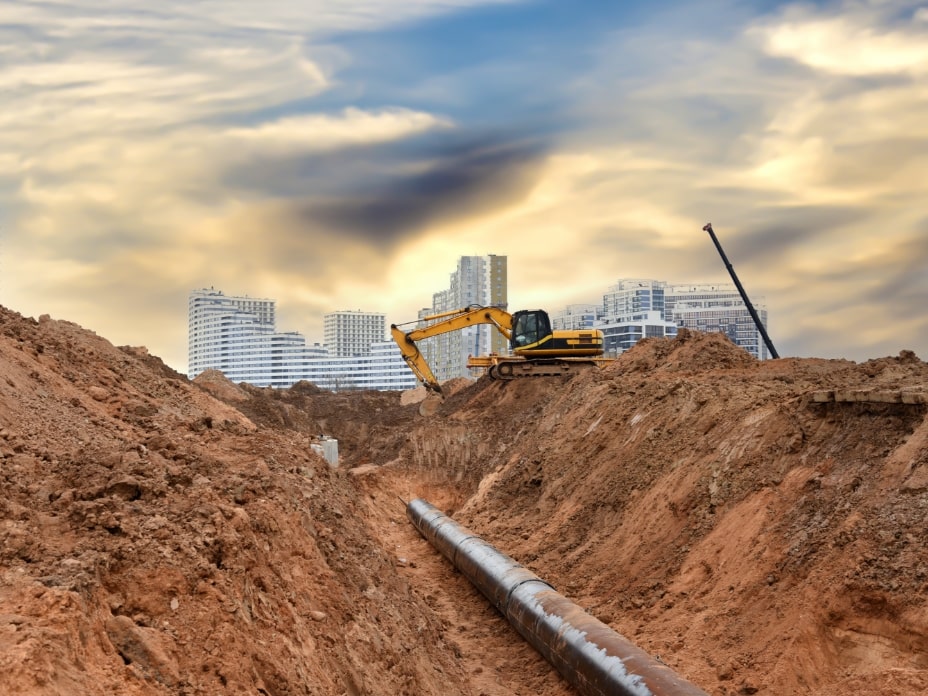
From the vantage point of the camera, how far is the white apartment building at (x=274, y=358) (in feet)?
404

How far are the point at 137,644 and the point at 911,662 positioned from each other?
7694 mm

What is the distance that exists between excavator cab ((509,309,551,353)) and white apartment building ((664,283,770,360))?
6853cm

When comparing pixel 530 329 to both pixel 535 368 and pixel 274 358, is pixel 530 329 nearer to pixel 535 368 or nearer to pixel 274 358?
pixel 535 368

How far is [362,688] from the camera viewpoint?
27.2 feet

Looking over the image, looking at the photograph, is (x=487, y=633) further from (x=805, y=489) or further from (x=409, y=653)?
(x=805, y=489)

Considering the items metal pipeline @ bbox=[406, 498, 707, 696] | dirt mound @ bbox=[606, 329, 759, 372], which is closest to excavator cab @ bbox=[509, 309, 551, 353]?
dirt mound @ bbox=[606, 329, 759, 372]

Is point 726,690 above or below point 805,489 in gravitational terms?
below

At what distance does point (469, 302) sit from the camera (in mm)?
98438

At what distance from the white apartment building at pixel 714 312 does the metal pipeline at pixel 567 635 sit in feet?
290

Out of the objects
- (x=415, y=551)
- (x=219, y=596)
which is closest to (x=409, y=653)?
(x=219, y=596)

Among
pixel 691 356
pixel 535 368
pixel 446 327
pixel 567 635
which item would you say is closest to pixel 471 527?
pixel 691 356

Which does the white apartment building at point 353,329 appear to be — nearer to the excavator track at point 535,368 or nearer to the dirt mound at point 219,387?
the dirt mound at point 219,387

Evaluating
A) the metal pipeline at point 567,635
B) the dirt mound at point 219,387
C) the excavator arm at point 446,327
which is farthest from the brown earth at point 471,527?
the dirt mound at point 219,387

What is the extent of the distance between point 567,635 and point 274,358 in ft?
389
